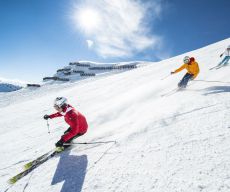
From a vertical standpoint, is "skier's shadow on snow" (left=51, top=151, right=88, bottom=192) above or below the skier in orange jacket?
below

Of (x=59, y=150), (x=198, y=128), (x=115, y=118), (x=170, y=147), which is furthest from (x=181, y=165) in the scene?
(x=115, y=118)

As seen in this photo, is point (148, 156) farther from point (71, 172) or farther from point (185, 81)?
point (185, 81)

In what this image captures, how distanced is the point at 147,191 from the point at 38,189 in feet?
8.73

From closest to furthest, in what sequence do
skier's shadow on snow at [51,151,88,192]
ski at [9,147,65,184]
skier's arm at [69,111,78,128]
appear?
skier's shadow on snow at [51,151,88,192], ski at [9,147,65,184], skier's arm at [69,111,78,128]

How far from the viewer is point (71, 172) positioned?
559cm

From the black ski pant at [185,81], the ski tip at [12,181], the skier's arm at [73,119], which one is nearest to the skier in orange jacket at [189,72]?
the black ski pant at [185,81]

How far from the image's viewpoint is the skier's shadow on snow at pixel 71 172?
4.96 meters

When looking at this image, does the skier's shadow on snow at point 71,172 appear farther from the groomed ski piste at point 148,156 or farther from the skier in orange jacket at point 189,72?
the skier in orange jacket at point 189,72

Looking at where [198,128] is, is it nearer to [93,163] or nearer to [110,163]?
[110,163]

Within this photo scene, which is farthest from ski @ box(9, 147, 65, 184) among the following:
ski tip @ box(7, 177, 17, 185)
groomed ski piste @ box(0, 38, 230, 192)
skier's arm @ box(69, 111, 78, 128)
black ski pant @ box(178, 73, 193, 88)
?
black ski pant @ box(178, 73, 193, 88)

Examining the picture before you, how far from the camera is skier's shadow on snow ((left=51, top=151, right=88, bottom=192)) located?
4963mm

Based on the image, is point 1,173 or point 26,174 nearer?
point 26,174

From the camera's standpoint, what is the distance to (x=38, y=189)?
5230 mm

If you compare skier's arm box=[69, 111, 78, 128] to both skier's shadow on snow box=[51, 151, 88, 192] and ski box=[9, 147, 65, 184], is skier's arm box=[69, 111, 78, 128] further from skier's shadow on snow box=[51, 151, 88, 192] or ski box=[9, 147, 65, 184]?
skier's shadow on snow box=[51, 151, 88, 192]
